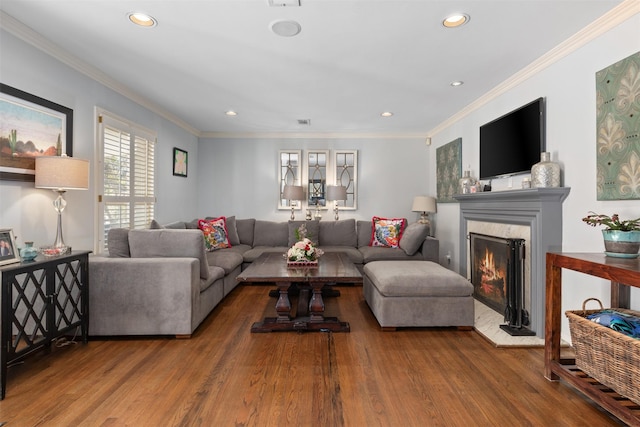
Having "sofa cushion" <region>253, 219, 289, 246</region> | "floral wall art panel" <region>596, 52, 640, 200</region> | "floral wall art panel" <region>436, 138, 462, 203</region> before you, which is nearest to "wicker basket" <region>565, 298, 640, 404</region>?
"floral wall art panel" <region>596, 52, 640, 200</region>

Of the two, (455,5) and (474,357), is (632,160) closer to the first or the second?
(455,5)

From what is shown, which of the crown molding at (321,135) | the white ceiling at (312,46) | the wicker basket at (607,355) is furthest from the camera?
the crown molding at (321,135)

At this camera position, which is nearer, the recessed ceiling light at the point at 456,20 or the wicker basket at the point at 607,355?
the wicker basket at the point at 607,355

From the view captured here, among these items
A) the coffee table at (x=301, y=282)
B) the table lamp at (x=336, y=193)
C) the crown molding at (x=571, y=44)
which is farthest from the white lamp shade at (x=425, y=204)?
the coffee table at (x=301, y=282)

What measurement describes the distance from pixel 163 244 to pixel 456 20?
9.54 ft

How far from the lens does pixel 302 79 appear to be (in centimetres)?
349

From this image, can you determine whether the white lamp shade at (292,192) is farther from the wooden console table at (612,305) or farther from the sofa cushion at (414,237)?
the wooden console table at (612,305)

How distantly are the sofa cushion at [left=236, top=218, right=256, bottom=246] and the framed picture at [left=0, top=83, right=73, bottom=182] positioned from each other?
2949 mm

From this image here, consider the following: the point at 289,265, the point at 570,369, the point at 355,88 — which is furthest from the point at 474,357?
the point at 355,88

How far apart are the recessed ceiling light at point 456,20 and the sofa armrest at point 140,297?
2691 millimetres

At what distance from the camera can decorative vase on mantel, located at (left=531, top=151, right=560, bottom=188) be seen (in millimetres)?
2723

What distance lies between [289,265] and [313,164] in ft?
9.91

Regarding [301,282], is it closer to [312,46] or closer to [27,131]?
[312,46]

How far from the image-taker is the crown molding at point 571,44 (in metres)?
2.18
